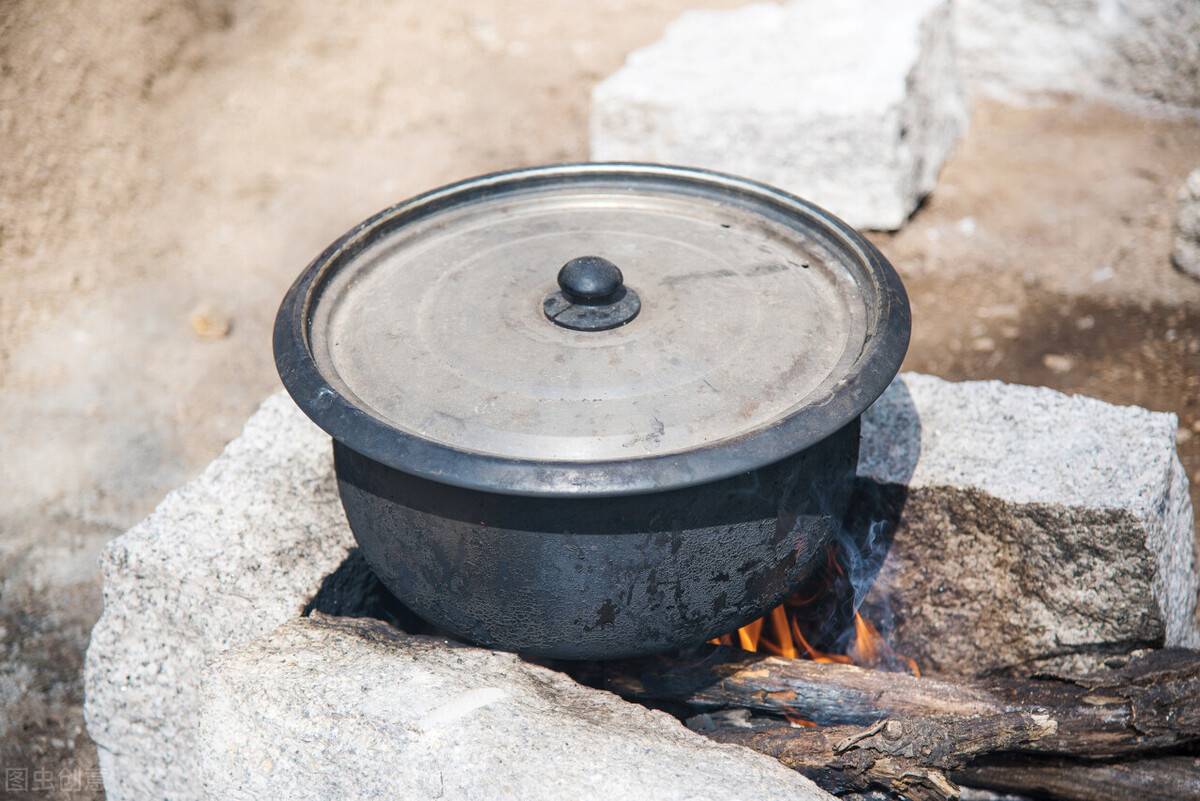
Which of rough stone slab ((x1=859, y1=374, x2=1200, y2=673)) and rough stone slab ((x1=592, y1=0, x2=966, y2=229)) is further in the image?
rough stone slab ((x1=592, y1=0, x2=966, y2=229))

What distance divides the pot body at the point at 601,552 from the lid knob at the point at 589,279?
18.8 inches

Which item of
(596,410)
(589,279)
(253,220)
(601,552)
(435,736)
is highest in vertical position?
(589,279)

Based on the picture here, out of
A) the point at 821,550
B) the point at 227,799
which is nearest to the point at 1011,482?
the point at 821,550

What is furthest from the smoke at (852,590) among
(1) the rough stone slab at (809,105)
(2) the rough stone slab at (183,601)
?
(1) the rough stone slab at (809,105)

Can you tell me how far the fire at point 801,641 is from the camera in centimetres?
257

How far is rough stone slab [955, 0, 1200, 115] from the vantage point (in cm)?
562

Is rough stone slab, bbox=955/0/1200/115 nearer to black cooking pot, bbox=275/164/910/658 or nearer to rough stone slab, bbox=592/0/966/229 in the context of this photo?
rough stone slab, bbox=592/0/966/229

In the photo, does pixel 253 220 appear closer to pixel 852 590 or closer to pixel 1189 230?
pixel 852 590

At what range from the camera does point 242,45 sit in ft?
20.7

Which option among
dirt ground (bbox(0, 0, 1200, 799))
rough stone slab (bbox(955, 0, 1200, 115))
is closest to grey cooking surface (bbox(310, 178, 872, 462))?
dirt ground (bbox(0, 0, 1200, 799))

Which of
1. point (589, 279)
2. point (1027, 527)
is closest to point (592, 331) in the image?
point (589, 279)

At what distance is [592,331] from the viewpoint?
208 cm

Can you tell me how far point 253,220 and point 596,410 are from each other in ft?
13.5

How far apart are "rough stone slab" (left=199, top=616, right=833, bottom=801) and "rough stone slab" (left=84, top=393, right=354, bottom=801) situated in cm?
21
